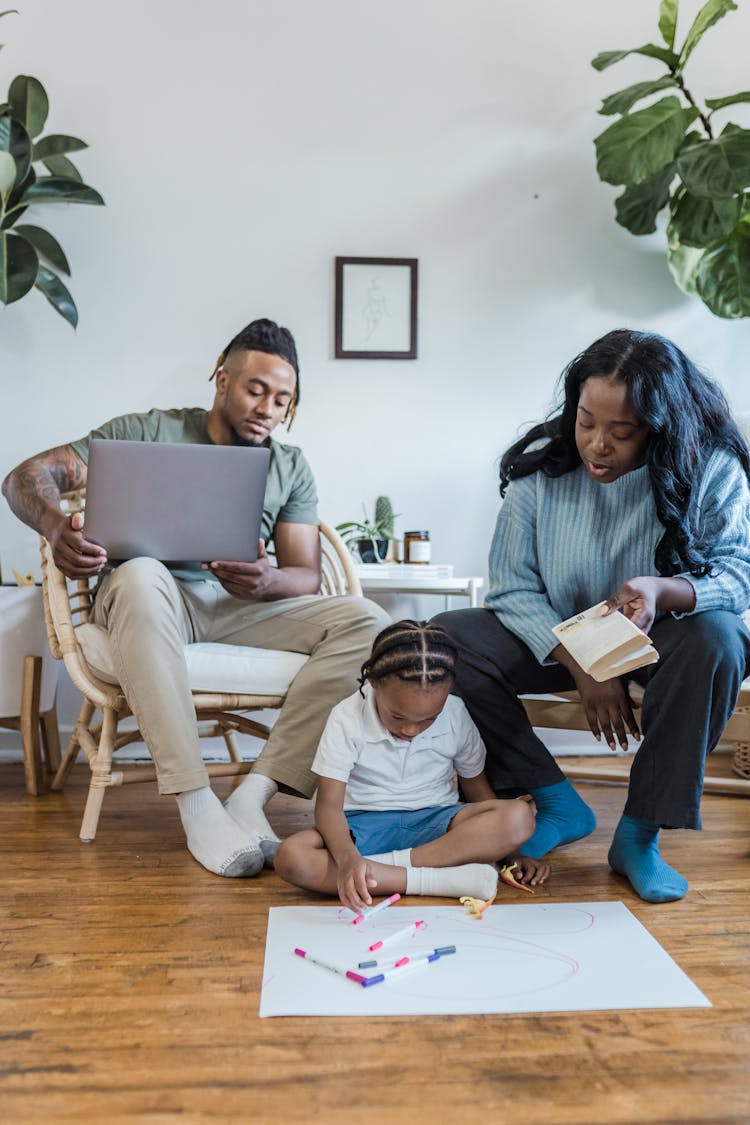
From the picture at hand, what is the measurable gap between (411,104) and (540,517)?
1556 mm

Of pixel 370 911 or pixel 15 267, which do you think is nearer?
pixel 370 911

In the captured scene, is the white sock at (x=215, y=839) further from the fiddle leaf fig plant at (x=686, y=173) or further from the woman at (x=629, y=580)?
the fiddle leaf fig plant at (x=686, y=173)

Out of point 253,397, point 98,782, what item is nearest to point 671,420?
point 253,397

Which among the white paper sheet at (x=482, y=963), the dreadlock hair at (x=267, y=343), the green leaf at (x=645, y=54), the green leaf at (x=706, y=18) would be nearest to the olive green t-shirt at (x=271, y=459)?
the dreadlock hair at (x=267, y=343)

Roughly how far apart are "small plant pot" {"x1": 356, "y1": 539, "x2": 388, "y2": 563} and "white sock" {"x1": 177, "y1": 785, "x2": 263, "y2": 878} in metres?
1.02

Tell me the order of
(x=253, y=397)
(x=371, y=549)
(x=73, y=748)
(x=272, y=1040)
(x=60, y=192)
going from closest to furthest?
1. (x=272, y=1040)
2. (x=253, y=397)
3. (x=73, y=748)
4. (x=60, y=192)
5. (x=371, y=549)

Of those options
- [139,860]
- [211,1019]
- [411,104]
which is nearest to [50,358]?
[411,104]

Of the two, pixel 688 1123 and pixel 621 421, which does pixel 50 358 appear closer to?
pixel 621 421

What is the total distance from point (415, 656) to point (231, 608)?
603 millimetres

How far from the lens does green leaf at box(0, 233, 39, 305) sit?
245cm

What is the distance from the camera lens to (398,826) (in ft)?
5.60

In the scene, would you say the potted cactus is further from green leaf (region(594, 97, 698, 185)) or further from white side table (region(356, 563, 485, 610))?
green leaf (region(594, 97, 698, 185))

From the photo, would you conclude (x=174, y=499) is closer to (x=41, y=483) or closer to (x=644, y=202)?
(x=41, y=483)

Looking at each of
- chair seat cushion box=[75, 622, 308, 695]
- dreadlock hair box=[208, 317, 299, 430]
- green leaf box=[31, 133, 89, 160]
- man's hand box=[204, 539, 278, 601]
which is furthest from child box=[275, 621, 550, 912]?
green leaf box=[31, 133, 89, 160]
